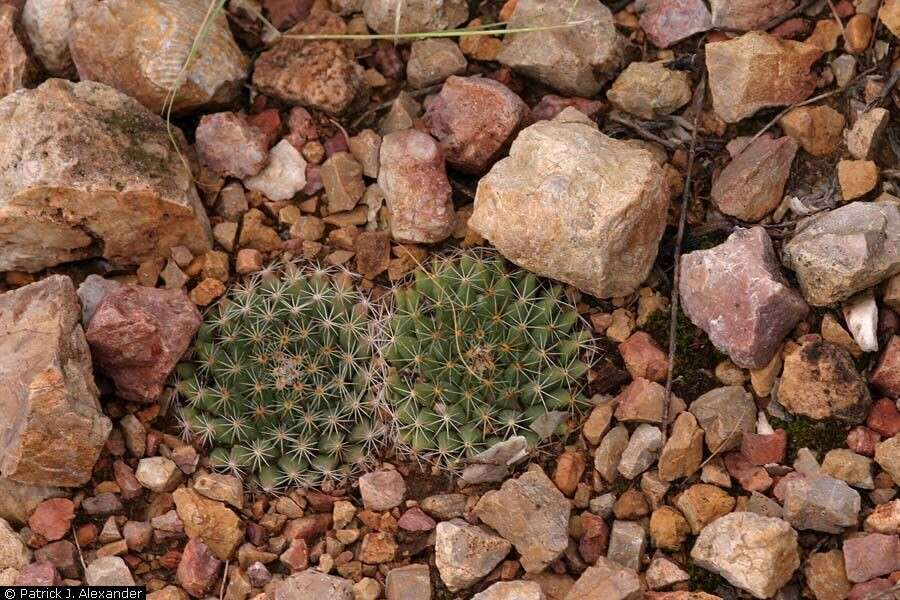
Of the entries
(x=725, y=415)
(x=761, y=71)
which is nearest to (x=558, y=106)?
(x=761, y=71)

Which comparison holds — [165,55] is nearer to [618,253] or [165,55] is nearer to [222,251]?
[222,251]

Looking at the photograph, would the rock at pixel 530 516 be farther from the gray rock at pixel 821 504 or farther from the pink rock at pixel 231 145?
the pink rock at pixel 231 145

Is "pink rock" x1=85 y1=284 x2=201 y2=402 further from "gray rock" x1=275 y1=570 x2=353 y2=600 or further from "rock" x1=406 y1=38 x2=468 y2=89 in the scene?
"rock" x1=406 y1=38 x2=468 y2=89

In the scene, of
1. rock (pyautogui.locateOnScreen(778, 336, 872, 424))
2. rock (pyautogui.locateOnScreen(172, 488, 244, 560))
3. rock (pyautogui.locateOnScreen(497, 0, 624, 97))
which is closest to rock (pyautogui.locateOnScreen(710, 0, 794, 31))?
rock (pyautogui.locateOnScreen(497, 0, 624, 97))

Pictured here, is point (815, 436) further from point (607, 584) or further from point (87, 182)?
point (87, 182)

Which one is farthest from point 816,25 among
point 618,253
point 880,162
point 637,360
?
point 637,360

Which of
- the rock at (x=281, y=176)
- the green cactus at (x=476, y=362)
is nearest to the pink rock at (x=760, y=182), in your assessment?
the green cactus at (x=476, y=362)
